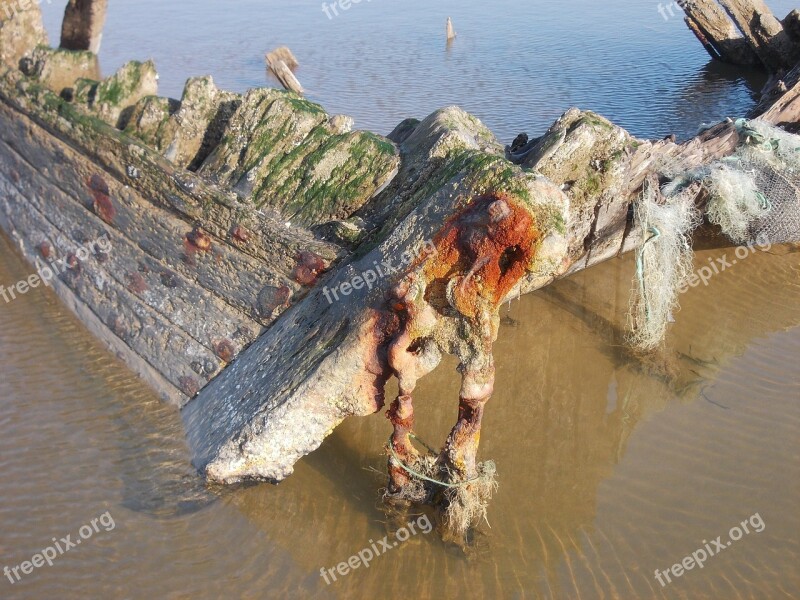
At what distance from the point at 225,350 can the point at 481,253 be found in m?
2.37

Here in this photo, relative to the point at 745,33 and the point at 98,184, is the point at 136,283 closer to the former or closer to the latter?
the point at 98,184

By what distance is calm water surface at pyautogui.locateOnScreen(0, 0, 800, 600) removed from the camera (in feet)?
14.5

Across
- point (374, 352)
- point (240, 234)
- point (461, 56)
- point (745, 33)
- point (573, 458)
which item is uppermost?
point (240, 234)

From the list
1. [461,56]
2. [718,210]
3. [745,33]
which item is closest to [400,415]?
[718,210]

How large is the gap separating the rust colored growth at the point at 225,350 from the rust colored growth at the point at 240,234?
2.59 ft

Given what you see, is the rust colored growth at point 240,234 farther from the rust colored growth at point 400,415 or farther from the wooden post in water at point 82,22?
the wooden post in water at point 82,22

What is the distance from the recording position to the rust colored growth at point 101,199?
5914 millimetres

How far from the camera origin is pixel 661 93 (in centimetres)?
1427

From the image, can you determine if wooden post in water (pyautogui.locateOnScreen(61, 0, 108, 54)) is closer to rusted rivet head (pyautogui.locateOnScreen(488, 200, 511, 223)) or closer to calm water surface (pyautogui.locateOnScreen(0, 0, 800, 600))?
calm water surface (pyautogui.locateOnScreen(0, 0, 800, 600))

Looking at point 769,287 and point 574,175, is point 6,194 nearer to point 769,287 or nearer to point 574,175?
point 574,175

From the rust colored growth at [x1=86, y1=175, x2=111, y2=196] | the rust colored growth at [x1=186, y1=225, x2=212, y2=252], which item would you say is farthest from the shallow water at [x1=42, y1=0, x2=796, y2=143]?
the rust colored growth at [x1=186, y1=225, x2=212, y2=252]

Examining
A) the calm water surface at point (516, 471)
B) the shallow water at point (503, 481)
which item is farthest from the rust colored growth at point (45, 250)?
the shallow water at point (503, 481)

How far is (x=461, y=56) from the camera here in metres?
16.8

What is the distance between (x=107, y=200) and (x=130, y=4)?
1979 cm
